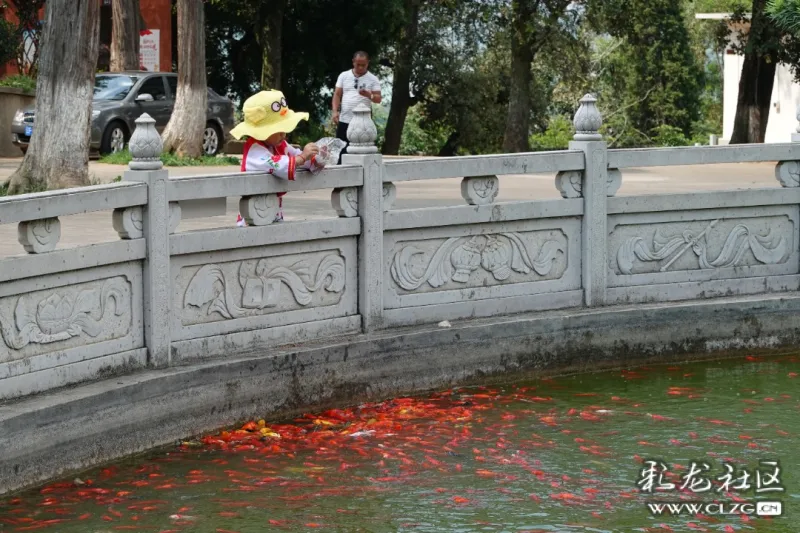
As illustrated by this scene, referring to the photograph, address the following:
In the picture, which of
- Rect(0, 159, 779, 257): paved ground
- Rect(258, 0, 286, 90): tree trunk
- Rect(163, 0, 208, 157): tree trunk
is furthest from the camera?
Rect(258, 0, 286, 90): tree trunk

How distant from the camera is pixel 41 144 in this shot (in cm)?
1417

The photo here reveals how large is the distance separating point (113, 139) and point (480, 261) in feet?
51.8

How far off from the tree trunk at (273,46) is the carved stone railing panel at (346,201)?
19.2m

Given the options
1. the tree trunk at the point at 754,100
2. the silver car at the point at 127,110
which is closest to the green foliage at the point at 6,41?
the silver car at the point at 127,110

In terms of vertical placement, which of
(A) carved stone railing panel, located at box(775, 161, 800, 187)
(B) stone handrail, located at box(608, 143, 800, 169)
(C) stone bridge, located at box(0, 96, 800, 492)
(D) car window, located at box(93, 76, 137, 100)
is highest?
(D) car window, located at box(93, 76, 137, 100)

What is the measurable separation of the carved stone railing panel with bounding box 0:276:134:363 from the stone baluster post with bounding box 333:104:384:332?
1664mm

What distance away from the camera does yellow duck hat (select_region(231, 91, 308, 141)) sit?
7742mm

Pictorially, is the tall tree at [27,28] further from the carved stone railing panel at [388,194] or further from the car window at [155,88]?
the carved stone railing panel at [388,194]

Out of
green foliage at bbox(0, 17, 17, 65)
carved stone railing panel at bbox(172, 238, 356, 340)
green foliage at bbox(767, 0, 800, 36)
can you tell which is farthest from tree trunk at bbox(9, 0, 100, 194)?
green foliage at bbox(0, 17, 17, 65)

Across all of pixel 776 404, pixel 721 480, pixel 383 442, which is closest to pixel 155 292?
pixel 383 442

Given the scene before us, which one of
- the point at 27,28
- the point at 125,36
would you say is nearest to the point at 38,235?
the point at 125,36

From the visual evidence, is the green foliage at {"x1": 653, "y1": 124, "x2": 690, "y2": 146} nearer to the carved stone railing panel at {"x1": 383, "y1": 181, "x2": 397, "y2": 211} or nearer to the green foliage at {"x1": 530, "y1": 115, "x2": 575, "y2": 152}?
the green foliage at {"x1": 530, "y1": 115, "x2": 575, "y2": 152}

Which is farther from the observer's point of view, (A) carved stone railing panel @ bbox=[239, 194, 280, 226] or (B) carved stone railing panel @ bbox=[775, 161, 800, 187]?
(B) carved stone railing panel @ bbox=[775, 161, 800, 187]

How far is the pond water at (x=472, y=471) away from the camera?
593 centimetres
